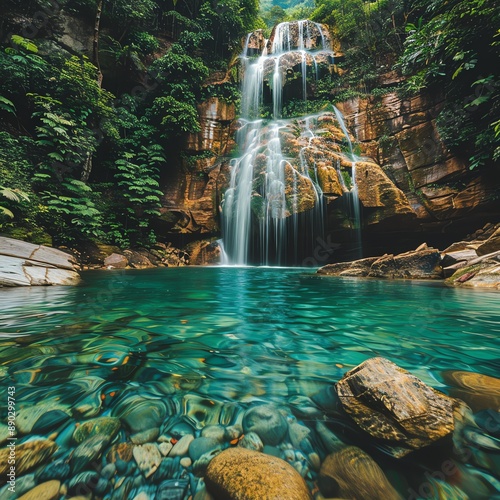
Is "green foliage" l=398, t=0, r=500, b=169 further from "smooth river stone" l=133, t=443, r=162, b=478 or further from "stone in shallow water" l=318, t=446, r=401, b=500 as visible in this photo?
"smooth river stone" l=133, t=443, r=162, b=478

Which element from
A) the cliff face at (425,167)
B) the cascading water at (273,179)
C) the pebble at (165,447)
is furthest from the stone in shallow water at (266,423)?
the cliff face at (425,167)

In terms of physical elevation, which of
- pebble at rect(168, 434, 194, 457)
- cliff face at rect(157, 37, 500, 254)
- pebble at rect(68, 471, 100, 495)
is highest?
cliff face at rect(157, 37, 500, 254)

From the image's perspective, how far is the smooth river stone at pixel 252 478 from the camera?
951mm

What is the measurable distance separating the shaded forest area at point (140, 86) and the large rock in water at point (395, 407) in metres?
10.8

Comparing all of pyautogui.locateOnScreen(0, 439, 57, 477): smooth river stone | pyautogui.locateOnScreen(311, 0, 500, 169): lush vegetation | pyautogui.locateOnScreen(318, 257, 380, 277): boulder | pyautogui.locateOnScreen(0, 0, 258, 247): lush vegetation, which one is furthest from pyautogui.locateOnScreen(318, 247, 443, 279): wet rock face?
pyautogui.locateOnScreen(0, 0, 258, 247): lush vegetation

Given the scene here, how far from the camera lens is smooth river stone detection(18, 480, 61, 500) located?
0.96 m

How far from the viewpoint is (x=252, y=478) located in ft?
3.29

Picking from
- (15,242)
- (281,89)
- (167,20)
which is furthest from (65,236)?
(167,20)

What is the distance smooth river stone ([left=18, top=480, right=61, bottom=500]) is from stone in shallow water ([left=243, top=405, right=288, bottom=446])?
0.82 metres

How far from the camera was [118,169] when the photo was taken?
47.9 feet

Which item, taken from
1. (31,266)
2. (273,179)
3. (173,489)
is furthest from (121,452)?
(273,179)

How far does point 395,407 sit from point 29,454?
174 centimetres

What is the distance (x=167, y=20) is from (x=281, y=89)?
1018 centimetres

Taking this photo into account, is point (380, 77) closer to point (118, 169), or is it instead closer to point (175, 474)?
point (118, 169)
